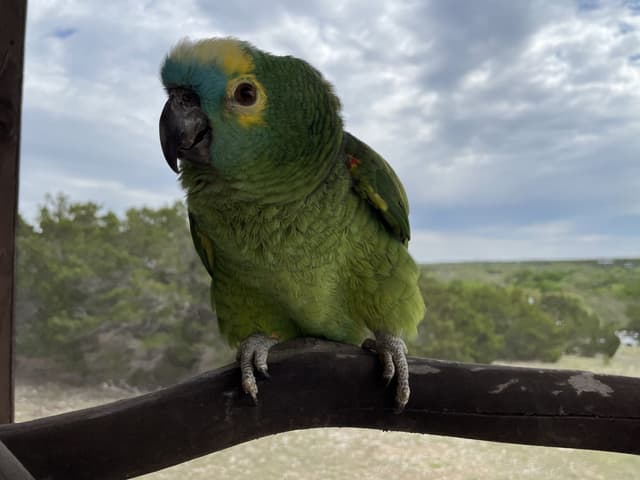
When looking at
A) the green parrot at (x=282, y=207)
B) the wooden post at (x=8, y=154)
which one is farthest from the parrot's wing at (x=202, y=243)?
the wooden post at (x=8, y=154)

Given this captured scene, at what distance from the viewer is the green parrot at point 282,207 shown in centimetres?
89

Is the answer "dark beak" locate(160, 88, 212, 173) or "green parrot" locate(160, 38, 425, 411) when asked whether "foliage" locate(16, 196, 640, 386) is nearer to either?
"green parrot" locate(160, 38, 425, 411)

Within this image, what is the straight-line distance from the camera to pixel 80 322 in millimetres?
2812

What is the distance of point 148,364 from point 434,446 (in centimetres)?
160

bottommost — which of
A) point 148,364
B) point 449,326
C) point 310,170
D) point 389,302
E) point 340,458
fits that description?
A: point 340,458

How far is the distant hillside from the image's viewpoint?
9.60 feet

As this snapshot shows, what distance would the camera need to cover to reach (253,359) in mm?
956

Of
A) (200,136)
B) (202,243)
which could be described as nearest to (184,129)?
(200,136)

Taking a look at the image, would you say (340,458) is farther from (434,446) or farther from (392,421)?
(392,421)

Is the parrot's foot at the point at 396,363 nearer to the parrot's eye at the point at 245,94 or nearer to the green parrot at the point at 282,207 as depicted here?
the green parrot at the point at 282,207

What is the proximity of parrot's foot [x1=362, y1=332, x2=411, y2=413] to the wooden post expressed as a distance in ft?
3.11

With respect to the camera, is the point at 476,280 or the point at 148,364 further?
the point at 476,280

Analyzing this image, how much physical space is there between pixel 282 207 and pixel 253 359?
29 centimetres

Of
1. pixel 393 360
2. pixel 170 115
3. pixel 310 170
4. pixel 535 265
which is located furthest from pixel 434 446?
pixel 170 115
